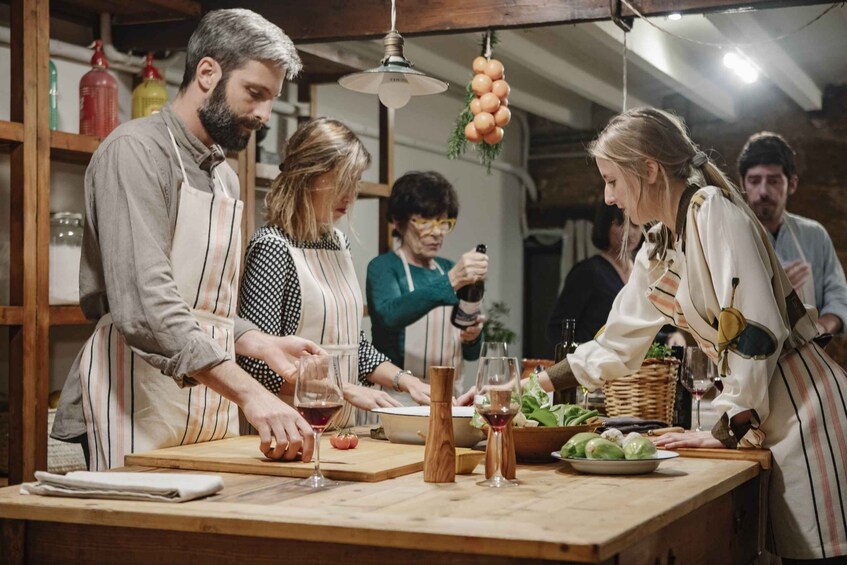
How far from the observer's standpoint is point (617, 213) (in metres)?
4.76

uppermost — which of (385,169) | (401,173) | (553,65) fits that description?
(553,65)

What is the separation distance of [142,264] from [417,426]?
→ 0.73 metres

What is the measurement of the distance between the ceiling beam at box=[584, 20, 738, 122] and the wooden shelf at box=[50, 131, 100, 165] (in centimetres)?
388

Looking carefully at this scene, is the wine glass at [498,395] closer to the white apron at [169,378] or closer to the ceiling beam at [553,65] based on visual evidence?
the white apron at [169,378]

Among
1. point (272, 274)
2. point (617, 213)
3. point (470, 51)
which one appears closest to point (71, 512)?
point (272, 274)

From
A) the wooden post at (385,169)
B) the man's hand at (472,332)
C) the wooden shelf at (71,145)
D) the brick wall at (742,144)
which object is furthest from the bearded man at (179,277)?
the brick wall at (742,144)

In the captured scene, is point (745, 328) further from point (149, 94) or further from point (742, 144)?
point (742, 144)

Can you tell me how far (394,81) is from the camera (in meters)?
2.96

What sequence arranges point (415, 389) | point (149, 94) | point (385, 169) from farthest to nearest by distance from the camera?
point (385, 169), point (149, 94), point (415, 389)

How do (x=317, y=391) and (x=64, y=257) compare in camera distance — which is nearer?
(x=317, y=391)

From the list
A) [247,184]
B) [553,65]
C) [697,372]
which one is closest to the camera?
[697,372]

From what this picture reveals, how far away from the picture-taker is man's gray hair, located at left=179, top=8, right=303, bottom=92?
2543mm

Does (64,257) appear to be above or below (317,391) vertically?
above

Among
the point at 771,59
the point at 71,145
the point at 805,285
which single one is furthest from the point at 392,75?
the point at 771,59
